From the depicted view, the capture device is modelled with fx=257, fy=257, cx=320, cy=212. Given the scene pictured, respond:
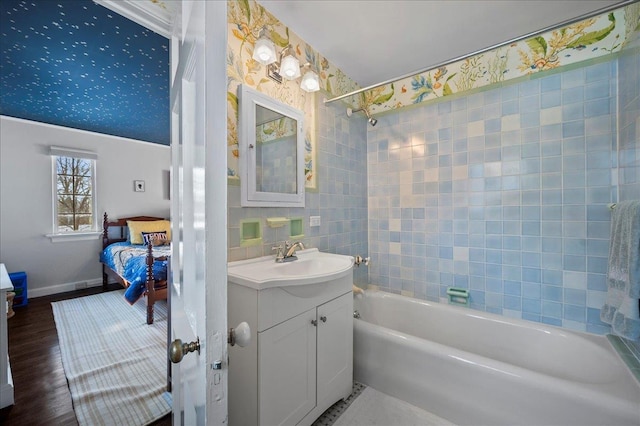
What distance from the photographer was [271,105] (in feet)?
5.20

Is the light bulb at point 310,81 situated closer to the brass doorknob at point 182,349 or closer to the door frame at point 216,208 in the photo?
the door frame at point 216,208

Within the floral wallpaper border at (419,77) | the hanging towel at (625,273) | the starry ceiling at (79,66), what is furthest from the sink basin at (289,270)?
the starry ceiling at (79,66)

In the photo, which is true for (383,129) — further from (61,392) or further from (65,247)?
(65,247)

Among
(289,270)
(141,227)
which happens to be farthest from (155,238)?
(289,270)

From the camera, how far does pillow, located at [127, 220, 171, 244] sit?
13.3ft

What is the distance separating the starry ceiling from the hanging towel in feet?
9.65

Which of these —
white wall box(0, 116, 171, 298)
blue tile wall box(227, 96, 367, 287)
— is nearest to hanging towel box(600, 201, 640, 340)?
blue tile wall box(227, 96, 367, 287)

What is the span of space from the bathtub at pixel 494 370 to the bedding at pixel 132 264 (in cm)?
202

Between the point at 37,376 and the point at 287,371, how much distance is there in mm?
2021

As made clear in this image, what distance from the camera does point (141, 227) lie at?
4.14m

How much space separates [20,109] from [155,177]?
5.87 feet

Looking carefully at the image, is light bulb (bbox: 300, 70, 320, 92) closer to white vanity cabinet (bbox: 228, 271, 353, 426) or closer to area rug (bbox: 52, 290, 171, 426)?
white vanity cabinet (bbox: 228, 271, 353, 426)

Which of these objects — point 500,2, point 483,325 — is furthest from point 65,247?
point 500,2

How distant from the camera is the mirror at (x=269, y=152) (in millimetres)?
1444
